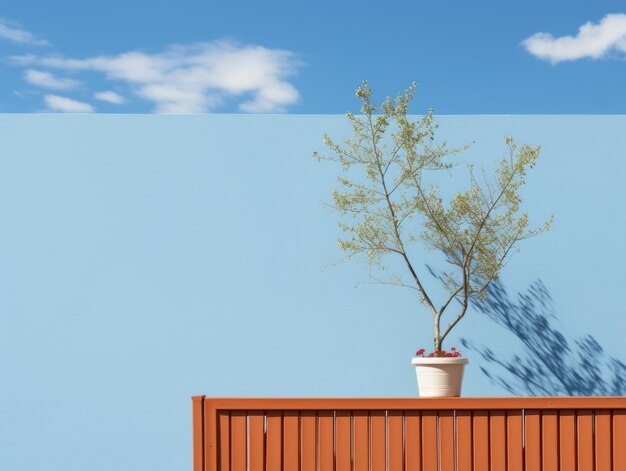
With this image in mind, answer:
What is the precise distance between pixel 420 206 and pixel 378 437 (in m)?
1.66

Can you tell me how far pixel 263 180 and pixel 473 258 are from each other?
5.23ft

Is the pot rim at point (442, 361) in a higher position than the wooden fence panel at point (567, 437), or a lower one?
higher

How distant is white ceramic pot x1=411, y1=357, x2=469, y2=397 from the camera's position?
4.79m

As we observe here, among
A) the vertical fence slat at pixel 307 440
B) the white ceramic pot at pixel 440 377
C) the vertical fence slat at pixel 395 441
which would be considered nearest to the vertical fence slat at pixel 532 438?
the white ceramic pot at pixel 440 377

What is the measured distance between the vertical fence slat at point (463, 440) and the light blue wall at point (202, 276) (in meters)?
1.20

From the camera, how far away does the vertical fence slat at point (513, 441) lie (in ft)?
14.3

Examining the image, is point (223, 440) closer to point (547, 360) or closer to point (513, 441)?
point (513, 441)

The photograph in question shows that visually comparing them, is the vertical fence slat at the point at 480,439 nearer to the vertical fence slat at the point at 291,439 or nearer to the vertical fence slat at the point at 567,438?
the vertical fence slat at the point at 567,438

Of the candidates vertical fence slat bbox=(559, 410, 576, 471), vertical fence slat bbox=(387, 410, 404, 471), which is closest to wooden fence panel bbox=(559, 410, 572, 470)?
vertical fence slat bbox=(559, 410, 576, 471)

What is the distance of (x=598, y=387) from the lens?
5586 mm

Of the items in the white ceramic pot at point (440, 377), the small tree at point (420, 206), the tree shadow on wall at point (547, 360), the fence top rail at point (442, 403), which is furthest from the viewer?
the tree shadow on wall at point (547, 360)

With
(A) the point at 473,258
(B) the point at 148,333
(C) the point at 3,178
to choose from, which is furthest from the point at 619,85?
(C) the point at 3,178

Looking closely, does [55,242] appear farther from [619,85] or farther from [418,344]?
[619,85]

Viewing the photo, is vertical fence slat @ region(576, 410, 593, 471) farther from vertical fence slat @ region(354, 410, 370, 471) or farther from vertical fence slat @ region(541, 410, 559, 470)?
vertical fence slat @ region(354, 410, 370, 471)
